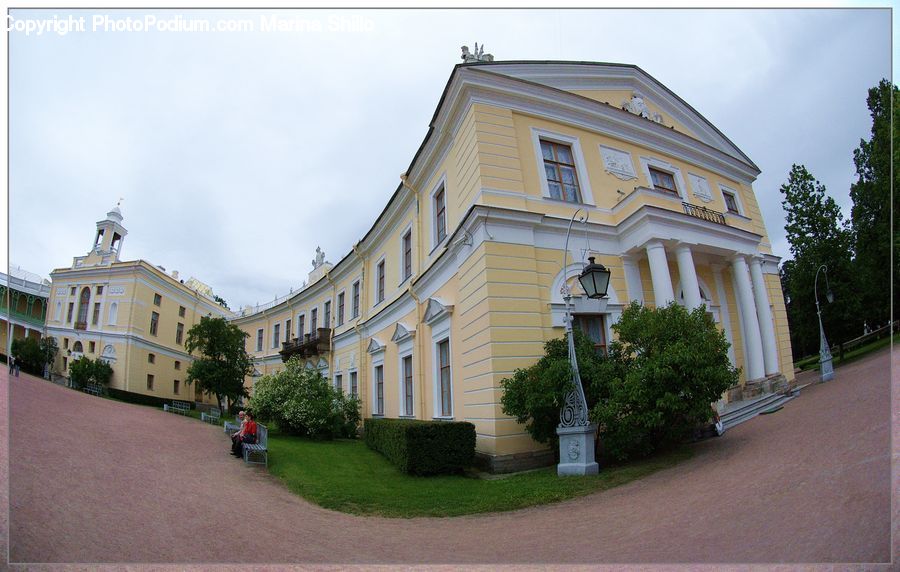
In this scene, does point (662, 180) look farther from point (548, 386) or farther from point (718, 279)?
point (548, 386)

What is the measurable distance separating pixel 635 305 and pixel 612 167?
5436mm

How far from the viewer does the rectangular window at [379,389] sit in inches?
637

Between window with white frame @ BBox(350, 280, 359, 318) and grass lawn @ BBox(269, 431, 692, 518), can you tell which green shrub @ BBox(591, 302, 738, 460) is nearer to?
grass lawn @ BBox(269, 431, 692, 518)

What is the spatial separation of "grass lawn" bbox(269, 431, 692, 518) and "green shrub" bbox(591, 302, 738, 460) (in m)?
0.50

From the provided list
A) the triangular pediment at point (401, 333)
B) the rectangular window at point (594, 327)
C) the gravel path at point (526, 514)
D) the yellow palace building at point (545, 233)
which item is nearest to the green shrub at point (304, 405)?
the yellow palace building at point (545, 233)

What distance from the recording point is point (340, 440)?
48.1ft

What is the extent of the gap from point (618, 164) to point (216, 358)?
2091 cm

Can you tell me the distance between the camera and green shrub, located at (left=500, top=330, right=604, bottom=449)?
280 inches

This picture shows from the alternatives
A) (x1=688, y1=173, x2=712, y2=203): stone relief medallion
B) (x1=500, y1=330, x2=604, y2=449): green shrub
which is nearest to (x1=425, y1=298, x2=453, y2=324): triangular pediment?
(x1=500, y1=330, x2=604, y2=449): green shrub

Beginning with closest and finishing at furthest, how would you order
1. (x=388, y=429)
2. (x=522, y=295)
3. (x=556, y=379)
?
1. (x=556, y=379)
2. (x=522, y=295)
3. (x=388, y=429)

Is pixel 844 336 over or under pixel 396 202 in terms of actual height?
under

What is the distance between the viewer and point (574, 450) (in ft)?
22.5

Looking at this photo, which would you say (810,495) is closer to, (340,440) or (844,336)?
(340,440)

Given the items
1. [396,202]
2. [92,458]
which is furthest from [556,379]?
[396,202]
